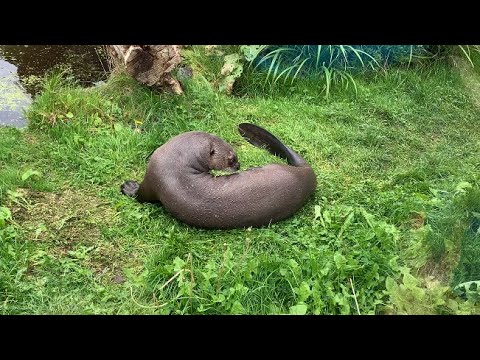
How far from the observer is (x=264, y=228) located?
12.5 feet

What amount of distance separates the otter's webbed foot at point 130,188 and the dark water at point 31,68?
140cm

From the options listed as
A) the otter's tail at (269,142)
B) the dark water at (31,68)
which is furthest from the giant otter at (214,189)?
the dark water at (31,68)

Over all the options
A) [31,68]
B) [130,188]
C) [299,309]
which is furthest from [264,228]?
[31,68]

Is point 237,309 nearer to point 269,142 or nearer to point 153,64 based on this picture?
point 269,142

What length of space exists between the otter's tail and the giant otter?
0.13 meters

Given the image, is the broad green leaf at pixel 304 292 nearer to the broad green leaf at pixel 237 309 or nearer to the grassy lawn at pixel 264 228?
the grassy lawn at pixel 264 228

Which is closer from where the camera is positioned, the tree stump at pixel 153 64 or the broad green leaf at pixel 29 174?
the broad green leaf at pixel 29 174

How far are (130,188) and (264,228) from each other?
115 cm

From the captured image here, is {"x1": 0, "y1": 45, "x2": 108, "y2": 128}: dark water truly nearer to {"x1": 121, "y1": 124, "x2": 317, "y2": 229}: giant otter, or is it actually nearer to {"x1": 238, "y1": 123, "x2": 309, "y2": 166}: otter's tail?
{"x1": 121, "y1": 124, "x2": 317, "y2": 229}: giant otter

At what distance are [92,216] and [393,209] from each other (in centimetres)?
222

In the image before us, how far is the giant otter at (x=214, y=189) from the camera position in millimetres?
3777

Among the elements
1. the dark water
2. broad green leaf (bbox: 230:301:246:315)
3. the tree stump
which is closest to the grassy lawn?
broad green leaf (bbox: 230:301:246:315)

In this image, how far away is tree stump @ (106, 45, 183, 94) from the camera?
482cm

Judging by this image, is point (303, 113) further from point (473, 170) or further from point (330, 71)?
point (473, 170)
